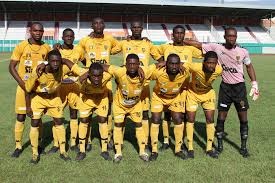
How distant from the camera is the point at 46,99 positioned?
6.25 meters

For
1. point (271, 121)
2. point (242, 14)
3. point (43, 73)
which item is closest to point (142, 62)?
point (43, 73)

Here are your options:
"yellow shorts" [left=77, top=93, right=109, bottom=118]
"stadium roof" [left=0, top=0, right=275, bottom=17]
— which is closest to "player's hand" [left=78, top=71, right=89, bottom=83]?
"yellow shorts" [left=77, top=93, right=109, bottom=118]

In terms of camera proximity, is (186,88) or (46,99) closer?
(46,99)

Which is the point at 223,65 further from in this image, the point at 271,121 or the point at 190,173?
the point at 271,121

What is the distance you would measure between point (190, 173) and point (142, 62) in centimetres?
237

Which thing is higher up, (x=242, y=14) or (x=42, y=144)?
(x=242, y=14)

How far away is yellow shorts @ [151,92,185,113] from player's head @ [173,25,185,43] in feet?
3.25

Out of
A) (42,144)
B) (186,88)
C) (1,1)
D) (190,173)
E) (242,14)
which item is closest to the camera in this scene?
(190,173)

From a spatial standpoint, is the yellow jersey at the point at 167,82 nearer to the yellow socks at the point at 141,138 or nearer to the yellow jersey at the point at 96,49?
the yellow socks at the point at 141,138

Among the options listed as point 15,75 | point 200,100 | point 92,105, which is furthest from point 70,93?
point 200,100

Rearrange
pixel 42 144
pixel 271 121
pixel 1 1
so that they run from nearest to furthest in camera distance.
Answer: pixel 42 144, pixel 271 121, pixel 1 1

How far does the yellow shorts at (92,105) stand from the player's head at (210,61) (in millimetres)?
1828

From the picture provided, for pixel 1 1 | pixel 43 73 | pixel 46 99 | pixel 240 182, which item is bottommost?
pixel 240 182

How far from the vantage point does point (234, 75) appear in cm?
646
